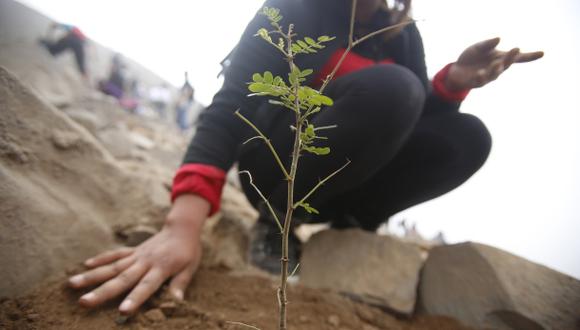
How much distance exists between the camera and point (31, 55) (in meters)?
5.22

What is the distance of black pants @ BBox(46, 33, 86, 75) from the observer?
671 cm

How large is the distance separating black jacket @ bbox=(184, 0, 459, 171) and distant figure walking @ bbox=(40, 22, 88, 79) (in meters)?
7.13

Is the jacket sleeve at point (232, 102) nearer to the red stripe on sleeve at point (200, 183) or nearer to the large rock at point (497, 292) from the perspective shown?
the red stripe on sleeve at point (200, 183)

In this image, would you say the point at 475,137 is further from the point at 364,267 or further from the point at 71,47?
the point at 71,47

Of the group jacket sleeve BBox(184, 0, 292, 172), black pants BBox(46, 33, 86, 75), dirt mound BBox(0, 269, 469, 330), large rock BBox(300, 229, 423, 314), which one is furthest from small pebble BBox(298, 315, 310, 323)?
black pants BBox(46, 33, 86, 75)

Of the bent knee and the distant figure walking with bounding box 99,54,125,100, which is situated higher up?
the distant figure walking with bounding box 99,54,125,100

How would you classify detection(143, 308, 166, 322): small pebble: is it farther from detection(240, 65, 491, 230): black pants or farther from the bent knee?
the bent knee

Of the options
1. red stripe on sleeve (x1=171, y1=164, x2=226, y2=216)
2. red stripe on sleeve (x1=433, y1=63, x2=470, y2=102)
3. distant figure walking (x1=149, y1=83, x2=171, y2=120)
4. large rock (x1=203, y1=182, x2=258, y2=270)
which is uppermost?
distant figure walking (x1=149, y1=83, x2=171, y2=120)

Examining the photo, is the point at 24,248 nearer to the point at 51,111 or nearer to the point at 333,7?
the point at 51,111

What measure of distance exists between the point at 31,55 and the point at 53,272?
20.3ft

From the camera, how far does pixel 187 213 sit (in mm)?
1146

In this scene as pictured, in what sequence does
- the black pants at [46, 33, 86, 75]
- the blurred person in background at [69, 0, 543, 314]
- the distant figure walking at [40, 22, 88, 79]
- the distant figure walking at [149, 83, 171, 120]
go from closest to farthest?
the blurred person in background at [69, 0, 543, 314] < the distant figure walking at [40, 22, 88, 79] < the black pants at [46, 33, 86, 75] < the distant figure walking at [149, 83, 171, 120]

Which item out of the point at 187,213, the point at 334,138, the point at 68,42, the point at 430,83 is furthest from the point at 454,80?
the point at 68,42

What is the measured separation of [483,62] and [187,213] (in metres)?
1.28
